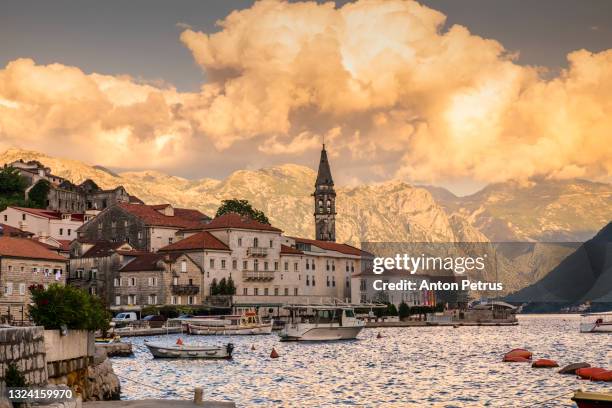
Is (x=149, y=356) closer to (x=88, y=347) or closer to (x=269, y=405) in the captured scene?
(x=269, y=405)

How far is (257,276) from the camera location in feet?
491

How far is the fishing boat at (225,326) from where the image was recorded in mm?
117750

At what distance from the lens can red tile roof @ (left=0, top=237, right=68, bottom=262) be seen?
116m

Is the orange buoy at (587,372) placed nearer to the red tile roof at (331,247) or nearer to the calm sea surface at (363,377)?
the calm sea surface at (363,377)

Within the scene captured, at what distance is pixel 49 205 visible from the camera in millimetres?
183875

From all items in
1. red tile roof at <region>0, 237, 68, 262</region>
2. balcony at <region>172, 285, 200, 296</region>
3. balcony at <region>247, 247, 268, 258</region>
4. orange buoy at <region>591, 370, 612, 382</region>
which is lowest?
orange buoy at <region>591, 370, 612, 382</region>

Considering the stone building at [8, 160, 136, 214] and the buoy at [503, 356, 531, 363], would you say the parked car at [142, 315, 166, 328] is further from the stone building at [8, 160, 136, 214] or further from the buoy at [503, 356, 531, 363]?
the stone building at [8, 160, 136, 214]

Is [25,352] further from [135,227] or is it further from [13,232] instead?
[135,227]

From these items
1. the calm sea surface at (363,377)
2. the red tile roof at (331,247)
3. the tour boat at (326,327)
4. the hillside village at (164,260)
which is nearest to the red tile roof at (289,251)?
the hillside village at (164,260)

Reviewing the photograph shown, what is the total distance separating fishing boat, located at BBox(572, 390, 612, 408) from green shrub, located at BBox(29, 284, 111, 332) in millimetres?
20985

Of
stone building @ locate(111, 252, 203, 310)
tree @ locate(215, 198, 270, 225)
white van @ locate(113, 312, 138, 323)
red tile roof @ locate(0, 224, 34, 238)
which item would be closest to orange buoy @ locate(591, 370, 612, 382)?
white van @ locate(113, 312, 138, 323)

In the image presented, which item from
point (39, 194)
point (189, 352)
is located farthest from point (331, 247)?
point (189, 352)

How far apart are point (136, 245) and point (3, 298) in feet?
133

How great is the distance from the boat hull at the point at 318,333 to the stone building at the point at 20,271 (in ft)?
104
